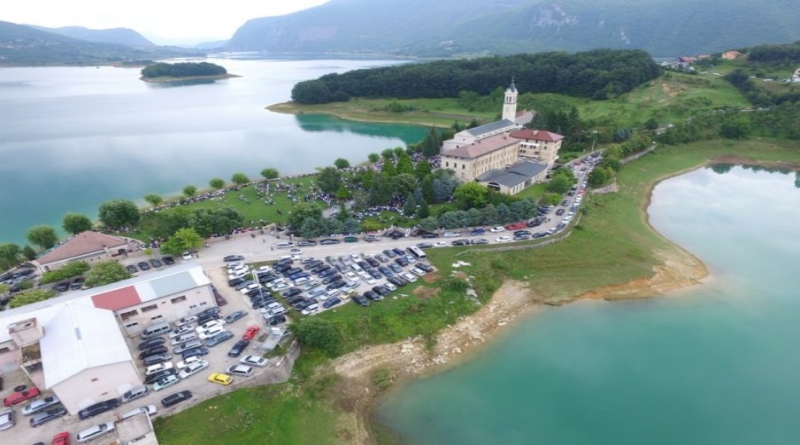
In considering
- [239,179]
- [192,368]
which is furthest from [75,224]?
[192,368]

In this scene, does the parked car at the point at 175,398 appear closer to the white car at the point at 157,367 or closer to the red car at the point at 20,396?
the white car at the point at 157,367

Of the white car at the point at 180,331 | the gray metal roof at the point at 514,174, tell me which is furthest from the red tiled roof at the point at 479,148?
the white car at the point at 180,331

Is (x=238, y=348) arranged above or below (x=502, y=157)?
below

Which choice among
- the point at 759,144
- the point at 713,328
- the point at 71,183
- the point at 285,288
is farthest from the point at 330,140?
the point at 759,144

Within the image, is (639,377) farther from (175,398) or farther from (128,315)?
(128,315)

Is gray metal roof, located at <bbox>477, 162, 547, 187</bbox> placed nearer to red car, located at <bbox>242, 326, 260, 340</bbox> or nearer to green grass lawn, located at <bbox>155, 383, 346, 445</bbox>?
red car, located at <bbox>242, 326, 260, 340</bbox>

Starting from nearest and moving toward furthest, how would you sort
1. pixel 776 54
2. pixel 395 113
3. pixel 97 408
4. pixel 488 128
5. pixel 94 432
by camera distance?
pixel 94 432 → pixel 97 408 → pixel 488 128 → pixel 776 54 → pixel 395 113

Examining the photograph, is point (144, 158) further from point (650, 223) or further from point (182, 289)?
point (650, 223)
